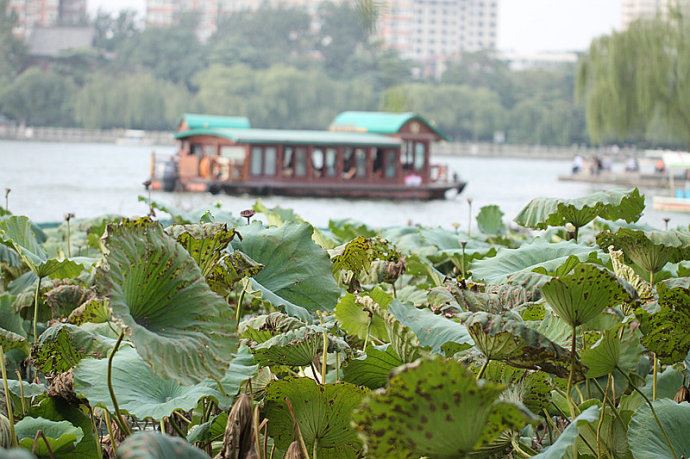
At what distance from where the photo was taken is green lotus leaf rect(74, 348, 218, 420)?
5.17 ft

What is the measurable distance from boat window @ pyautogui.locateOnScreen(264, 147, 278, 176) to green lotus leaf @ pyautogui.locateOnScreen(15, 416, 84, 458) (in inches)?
876

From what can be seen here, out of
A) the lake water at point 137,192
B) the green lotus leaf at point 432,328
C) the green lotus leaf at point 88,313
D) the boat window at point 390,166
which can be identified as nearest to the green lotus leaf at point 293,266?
the green lotus leaf at point 432,328

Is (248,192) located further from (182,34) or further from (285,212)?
(182,34)

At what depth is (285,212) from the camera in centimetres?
413

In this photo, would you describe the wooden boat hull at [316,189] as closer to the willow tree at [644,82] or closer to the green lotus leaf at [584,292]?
the willow tree at [644,82]

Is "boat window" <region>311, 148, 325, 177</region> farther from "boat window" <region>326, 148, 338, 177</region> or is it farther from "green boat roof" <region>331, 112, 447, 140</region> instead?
"green boat roof" <region>331, 112, 447, 140</region>

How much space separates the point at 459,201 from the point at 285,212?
76.0 feet

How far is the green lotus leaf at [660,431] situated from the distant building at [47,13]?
257 ft

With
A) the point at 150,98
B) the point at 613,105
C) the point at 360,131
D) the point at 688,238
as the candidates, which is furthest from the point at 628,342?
the point at 150,98

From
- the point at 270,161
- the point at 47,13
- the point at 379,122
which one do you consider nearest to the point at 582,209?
the point at 270,161

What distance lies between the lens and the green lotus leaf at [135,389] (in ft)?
5.17

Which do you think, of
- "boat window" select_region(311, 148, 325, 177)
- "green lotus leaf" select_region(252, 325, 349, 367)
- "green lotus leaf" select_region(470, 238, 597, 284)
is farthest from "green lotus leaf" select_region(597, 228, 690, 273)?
"boat window" select_region(311, 148, 325, 177)

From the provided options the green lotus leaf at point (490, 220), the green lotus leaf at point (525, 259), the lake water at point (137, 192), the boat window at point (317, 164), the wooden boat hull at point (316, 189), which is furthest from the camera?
the boat window at point (317, 164)

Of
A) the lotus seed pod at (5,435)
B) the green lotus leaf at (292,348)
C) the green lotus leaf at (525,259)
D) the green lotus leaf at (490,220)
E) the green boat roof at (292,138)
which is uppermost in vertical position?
the green lotus leaf at (525,259)
